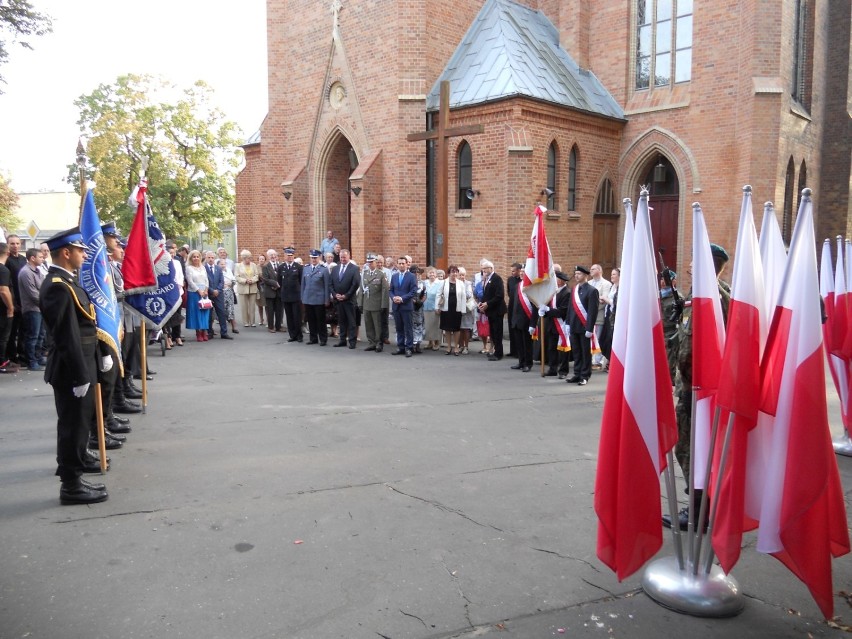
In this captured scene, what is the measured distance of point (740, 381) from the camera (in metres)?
3.40

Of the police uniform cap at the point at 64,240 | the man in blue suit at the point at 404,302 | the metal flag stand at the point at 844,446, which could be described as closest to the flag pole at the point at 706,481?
the metal flag stand at the point at 844,446

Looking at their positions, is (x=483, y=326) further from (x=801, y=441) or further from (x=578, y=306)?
(x=801, y=441)

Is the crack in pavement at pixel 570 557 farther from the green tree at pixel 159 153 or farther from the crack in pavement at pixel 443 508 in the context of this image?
the green tree at pixel 159 153

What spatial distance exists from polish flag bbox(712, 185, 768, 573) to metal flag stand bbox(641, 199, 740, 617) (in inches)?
2.6

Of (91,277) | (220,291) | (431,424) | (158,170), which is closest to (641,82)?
(220,291)

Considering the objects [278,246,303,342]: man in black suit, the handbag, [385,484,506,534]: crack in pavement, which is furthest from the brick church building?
[385,484,506,534]: crack in pavement

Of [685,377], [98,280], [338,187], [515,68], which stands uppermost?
[515,68]

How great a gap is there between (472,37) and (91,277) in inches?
617

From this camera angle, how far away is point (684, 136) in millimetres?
17969

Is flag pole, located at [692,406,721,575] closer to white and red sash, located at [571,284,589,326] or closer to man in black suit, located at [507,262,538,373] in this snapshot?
→ white and red sash, located at [571,284,589,326]

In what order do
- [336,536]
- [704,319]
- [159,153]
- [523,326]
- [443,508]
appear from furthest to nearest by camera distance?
[159,153] < [523,326] < [443,508] < [336,536] < [704,319]

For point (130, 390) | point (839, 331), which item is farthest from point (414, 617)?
point (130, 390)

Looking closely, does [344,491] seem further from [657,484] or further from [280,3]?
[280,3]

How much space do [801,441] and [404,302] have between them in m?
9.81
